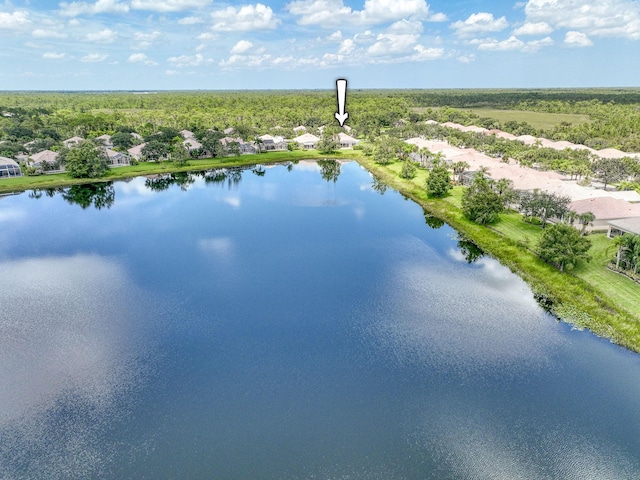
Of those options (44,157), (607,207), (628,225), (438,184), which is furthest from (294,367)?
(44,157)

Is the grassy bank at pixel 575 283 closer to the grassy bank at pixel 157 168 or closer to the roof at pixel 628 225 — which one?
the roof at pixel 628 225

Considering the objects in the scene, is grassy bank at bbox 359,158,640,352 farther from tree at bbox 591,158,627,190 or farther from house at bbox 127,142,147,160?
house at bbox 127,142,147,160

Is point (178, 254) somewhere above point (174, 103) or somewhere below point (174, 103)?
below

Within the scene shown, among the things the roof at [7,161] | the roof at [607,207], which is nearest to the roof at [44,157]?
the roof at [7,161]

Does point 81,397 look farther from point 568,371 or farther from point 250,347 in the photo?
point 568,371

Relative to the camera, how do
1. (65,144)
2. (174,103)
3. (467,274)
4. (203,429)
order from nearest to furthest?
(203,429), (467,274), (65,144), (174,103)

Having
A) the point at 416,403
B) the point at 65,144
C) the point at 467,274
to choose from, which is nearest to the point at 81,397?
the point at 416,403
